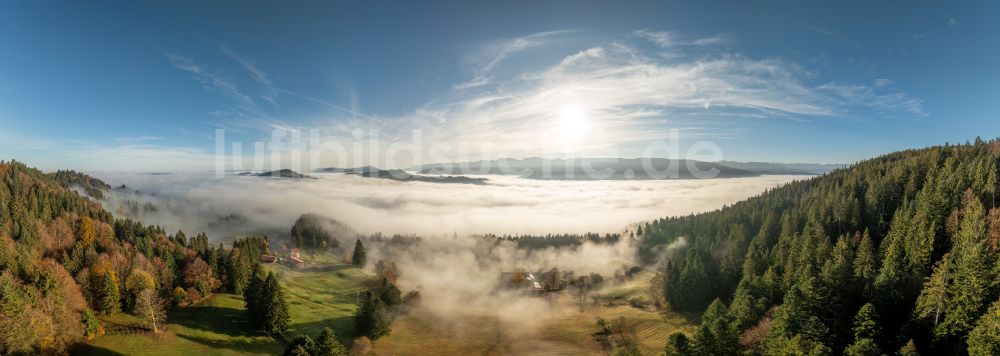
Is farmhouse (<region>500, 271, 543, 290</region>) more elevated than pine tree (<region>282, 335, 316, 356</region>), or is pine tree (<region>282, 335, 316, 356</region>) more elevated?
pine tree (<region>282, 335, 316, 356</region>)

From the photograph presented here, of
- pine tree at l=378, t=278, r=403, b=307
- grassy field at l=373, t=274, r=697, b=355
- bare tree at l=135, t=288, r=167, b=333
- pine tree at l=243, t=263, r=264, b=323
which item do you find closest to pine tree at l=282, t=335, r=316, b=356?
grassy field at l=373, t=274, r=697, b=355

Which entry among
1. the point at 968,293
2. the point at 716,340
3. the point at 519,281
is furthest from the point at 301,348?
the point at 519,281

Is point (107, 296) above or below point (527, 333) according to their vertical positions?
above

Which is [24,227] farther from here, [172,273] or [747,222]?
[747,222]

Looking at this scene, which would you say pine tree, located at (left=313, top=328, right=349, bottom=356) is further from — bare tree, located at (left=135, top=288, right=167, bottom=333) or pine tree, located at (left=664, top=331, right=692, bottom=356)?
pine tree, located at (left=664, top=331, right=692, bottom=356)

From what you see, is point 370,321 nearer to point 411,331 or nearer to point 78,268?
point 411,331

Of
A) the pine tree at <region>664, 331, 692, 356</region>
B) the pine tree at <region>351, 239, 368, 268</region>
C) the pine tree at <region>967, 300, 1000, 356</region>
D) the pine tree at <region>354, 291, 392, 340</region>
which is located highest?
the pine tree at <region>967, 300, 1000, 356</region>

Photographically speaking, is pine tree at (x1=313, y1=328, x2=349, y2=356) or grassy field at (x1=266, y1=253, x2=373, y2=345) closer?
pine tree at (x1=313, y1=328, x2=349, y2=356)

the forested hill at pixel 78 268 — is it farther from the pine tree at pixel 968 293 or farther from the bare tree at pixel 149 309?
the pine tree at pixel 968 293
